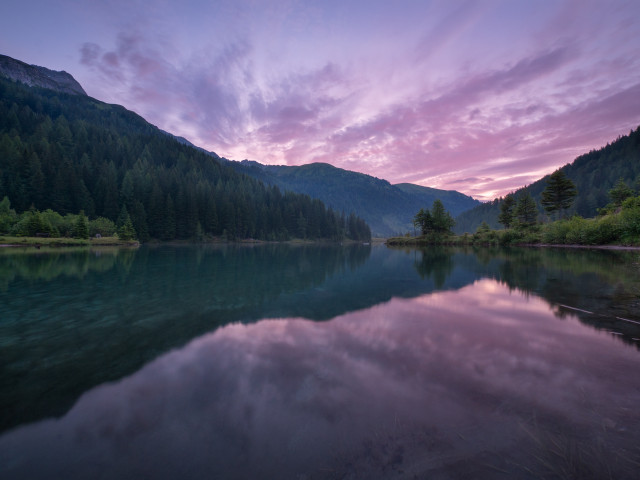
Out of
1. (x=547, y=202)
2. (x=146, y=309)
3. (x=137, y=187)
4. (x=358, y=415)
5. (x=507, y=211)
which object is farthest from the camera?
(x=137, y=187)

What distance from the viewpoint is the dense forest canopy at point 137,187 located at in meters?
81.0

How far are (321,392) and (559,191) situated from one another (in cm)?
8607

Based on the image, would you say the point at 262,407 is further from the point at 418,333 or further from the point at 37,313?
the point at 37,313

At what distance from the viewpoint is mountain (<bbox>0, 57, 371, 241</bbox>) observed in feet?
266

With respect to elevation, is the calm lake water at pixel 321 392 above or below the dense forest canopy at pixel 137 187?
below

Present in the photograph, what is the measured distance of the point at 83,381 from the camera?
599 centimetres

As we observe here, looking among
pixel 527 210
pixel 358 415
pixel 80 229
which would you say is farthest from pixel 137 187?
pixel 527 210

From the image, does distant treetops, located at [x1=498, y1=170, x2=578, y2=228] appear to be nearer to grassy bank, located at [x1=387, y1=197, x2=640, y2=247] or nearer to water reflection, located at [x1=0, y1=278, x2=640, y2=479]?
grassy bank, located at [x1=387, y1=197, x2=640, y2=247]

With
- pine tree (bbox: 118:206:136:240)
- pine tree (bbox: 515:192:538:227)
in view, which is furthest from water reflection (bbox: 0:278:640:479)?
pine tree (bbox: 118:206:136:240)

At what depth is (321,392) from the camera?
5.58 metres

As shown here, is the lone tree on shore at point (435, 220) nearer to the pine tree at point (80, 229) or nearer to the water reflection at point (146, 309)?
the water reflection at point (146, 309)

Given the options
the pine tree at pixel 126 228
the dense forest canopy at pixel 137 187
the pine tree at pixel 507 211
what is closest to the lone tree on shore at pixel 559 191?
the pine tree at pixel 507 211

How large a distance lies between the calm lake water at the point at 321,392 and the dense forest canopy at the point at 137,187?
95707mm

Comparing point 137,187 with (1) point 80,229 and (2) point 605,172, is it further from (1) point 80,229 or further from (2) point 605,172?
(2) point 605,172
